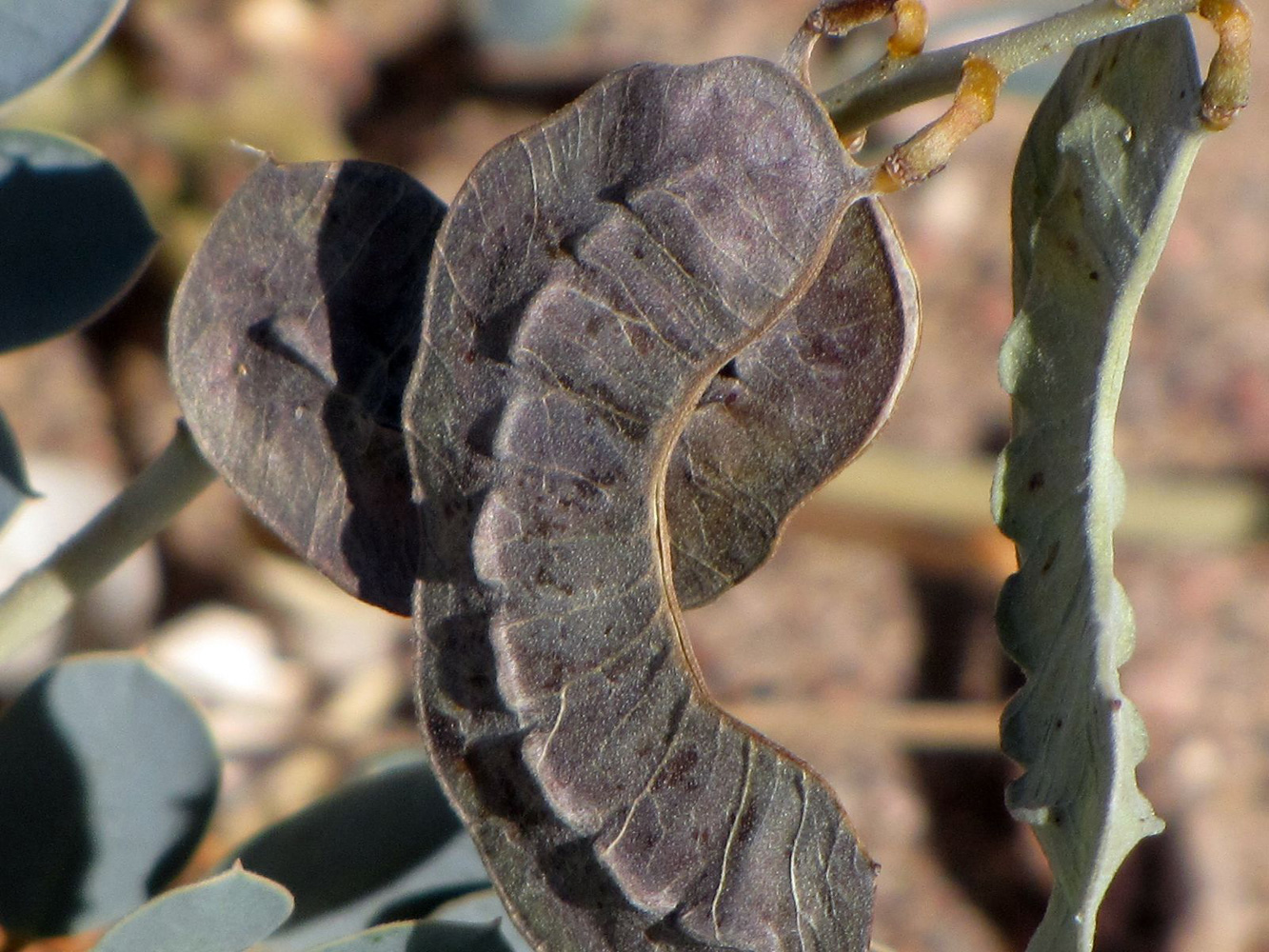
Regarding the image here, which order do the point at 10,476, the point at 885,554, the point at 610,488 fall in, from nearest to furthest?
the point at 610,488 → the point at 10,476 → the point at 885,554

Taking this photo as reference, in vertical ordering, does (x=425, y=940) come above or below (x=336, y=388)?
below

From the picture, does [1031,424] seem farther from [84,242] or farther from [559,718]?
[84,242]

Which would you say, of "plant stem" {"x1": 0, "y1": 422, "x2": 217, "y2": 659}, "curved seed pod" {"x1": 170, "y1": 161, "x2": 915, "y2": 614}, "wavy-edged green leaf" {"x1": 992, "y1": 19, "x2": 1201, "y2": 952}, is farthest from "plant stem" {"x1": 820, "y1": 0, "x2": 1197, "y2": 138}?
"plant stem" {"x1": 0, "y1": 422, "x2": 217, "y2": 659}

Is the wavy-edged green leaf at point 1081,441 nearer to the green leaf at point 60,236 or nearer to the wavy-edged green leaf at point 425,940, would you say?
the wavy-edged green leaf at point 425,940

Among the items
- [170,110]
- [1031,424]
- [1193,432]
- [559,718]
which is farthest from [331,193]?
[1193,432]

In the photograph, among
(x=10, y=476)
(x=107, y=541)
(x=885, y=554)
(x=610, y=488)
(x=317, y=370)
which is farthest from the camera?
(x=885, y=554)

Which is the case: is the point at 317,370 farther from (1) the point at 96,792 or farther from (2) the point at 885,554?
(2) the point at 885,554

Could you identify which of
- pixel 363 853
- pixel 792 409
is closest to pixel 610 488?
pixel 792 409
